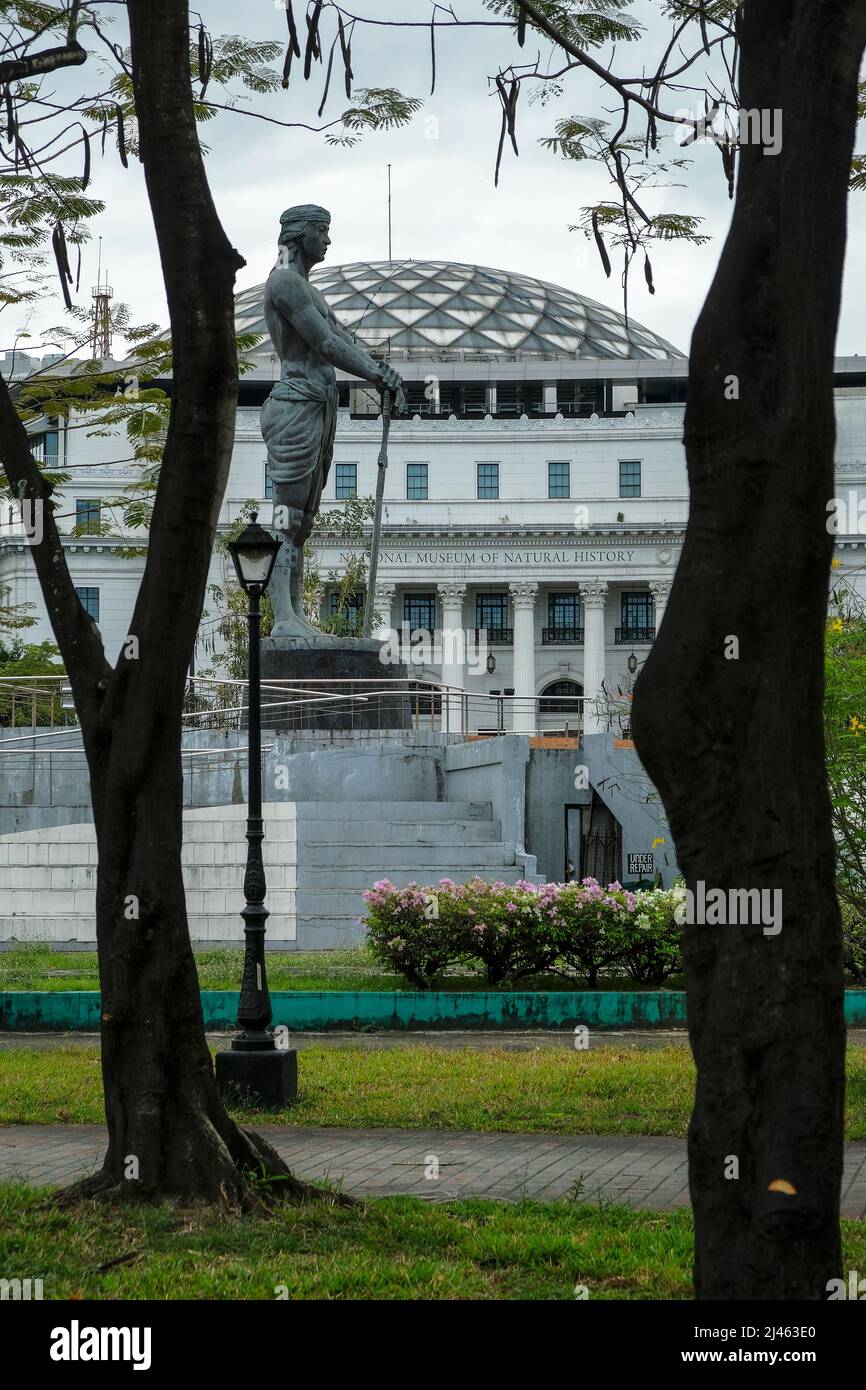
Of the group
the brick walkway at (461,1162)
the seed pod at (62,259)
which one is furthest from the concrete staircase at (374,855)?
the seed pod at (62,259)

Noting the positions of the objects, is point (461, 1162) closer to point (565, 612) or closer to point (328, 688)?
point (328, 688)

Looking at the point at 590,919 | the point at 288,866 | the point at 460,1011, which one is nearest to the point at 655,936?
the point at 590,919

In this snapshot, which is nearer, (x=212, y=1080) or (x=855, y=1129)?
(x=212, y=1080)

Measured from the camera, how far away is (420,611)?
7731cm

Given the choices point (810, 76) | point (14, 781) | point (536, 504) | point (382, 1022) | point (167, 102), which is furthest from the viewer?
point (536, 504)

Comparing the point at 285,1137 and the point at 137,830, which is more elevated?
the point at 137,830

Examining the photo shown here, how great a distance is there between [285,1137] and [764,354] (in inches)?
264

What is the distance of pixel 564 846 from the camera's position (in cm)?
2391

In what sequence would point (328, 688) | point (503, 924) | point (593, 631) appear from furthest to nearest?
point (593, 631)
point (328, 688)
point (503, 924)

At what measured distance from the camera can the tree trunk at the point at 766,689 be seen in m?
4.67

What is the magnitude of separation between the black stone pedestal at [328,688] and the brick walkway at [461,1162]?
12190 mm

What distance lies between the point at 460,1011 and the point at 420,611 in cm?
6240

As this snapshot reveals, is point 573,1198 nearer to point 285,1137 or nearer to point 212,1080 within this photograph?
point 212,1080

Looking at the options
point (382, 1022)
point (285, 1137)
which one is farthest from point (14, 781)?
point (285, 1137)
